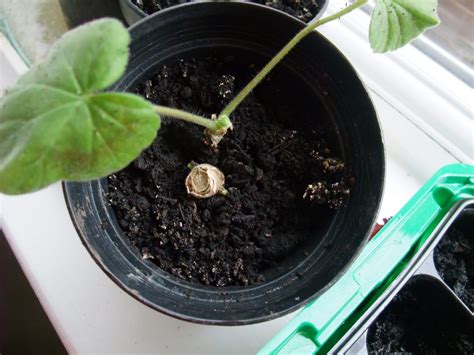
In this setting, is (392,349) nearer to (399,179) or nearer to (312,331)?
(312,331)

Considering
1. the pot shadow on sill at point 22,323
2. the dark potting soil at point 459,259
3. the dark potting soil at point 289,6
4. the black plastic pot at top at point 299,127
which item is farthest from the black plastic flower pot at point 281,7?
the pot shadow on sill at point 22,323

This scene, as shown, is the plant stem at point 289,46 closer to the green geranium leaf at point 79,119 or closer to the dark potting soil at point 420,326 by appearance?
the green geranium leaf at point 79,119

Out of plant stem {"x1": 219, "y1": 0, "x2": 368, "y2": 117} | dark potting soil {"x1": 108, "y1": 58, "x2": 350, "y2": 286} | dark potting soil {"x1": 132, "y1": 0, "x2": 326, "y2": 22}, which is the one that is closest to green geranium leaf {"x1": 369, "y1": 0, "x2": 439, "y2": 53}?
plant stem {"x1": 219, "y1": 0, "x2": 368, "y2": 117}

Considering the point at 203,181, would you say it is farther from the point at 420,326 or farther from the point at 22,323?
the point at 22,323

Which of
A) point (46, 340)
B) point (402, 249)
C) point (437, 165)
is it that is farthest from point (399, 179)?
point (46, 340)

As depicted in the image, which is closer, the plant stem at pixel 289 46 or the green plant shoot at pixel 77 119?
the green plant shoot at pixel 77 119

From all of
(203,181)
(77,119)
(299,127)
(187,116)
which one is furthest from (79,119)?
(299,127)
